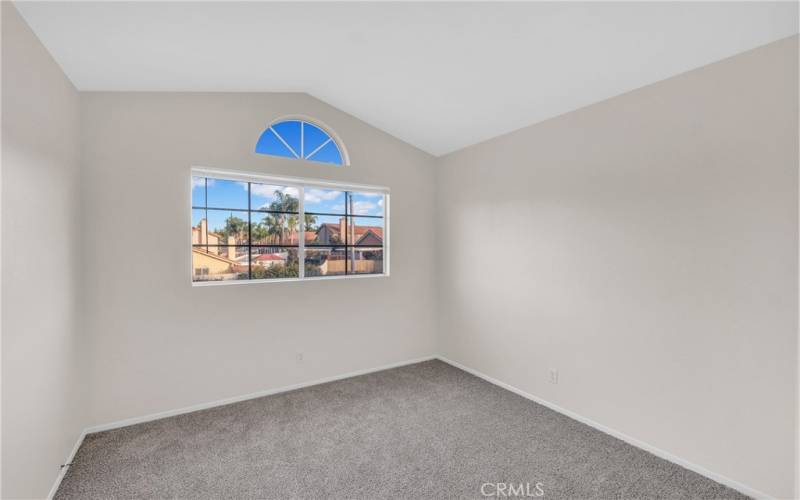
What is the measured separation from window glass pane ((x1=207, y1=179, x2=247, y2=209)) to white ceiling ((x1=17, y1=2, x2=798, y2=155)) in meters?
0.79

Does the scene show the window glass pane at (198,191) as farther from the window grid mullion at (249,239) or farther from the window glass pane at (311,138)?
the window glass pane at (311,138)

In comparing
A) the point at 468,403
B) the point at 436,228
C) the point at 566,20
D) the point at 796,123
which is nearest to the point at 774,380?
the point at 796,123

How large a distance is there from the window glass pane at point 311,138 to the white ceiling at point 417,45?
Answer: 1.61 ft

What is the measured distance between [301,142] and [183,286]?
1.69 meters

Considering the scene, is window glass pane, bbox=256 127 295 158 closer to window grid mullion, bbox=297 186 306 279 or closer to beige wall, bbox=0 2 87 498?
window grid mullion, bbox=297 186 306 279

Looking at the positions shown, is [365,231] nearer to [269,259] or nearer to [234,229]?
[269,259]

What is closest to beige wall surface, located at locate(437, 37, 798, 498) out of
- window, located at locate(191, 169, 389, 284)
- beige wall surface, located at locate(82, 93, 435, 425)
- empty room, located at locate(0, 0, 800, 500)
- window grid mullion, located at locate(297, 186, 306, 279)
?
empty room, located at locate(0, 0, 800, 500)

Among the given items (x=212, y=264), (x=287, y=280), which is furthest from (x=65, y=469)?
(x=287, y=280)

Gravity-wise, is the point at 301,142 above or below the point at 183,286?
above

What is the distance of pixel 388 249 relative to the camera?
4023 mm

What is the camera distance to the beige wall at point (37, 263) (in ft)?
5.16

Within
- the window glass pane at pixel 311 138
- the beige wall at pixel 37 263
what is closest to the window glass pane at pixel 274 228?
the window glass pane at pixel 311 138

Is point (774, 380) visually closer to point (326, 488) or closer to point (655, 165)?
point (655, 165)

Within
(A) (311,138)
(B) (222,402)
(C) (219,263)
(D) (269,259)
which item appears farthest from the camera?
(A) (311,138)
